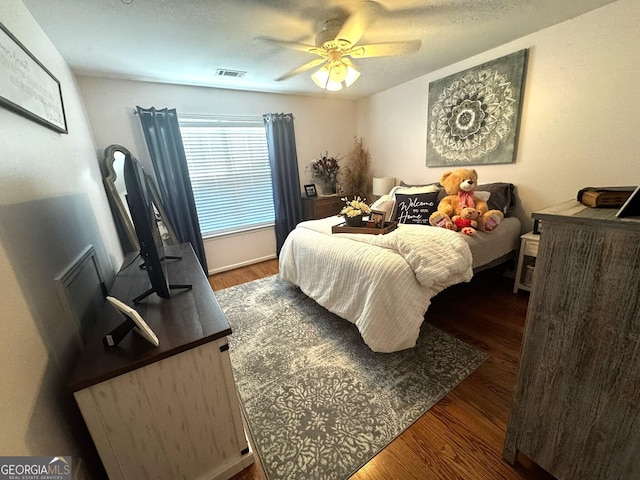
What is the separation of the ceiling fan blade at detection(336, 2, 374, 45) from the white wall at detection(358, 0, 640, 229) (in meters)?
1.64

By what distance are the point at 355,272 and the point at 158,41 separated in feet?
7.52

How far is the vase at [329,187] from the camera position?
3980 millimetres

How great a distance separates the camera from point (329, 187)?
4.00 meters

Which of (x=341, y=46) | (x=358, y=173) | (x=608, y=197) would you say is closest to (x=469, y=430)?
(x=608, y=197)

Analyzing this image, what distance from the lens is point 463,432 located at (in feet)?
4.10

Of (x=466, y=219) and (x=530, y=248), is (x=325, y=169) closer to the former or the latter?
(x=466, y=219)

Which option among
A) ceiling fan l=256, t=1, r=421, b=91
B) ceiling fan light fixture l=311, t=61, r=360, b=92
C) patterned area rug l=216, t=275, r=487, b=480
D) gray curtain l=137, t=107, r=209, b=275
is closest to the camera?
patterned area rug l=216, t=275, r=487, b=480

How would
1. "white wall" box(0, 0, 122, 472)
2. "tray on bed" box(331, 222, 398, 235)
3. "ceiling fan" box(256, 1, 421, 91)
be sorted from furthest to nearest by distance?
"tray on bed" box(331, 222, 398, 235)
"ceiling fan" box(256, 1, 421, 91)
"white wall" box(0, 0, 122, 472)

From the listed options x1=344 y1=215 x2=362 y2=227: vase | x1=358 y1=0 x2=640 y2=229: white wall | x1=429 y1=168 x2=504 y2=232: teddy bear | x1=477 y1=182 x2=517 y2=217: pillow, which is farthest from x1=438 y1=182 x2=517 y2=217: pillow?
x1=344 y1=215 x2=362 y2=227: vase

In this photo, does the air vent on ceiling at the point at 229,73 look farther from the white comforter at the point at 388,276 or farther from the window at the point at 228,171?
the white comforter at the point at 388,276

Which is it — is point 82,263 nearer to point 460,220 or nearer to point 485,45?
point 460,220

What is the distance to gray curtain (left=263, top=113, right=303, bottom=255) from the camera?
3.47m

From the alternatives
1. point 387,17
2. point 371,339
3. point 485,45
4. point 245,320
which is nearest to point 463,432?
point 371,339

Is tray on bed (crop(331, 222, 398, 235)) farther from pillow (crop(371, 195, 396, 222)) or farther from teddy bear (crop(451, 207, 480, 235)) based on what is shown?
pillow (crop(371, 195, 396, 222))
